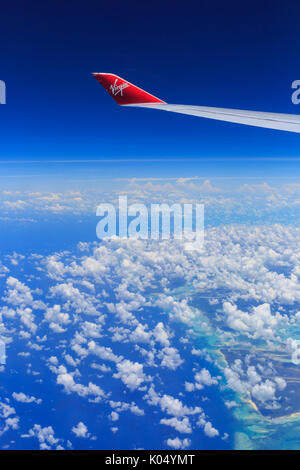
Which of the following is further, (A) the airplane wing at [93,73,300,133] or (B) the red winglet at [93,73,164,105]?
(B) the red winglet at [93,73,164,105]

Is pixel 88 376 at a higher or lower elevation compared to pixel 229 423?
higher

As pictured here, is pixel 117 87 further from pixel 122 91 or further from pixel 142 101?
pixel 142 101

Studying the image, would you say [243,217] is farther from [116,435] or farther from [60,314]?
[116,435]

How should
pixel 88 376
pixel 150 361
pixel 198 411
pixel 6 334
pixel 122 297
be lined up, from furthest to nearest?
pixel 122 297 → pixel 6 334 → pixel 150 361 → pixel 88 376 → pixel 198 411

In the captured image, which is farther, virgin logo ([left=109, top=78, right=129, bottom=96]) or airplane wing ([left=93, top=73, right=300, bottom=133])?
virgin logo ([left=109, top=78, right=129, bottom=96])

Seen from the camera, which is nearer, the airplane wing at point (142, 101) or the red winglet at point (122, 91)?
the airplane wing at point (142, 101)

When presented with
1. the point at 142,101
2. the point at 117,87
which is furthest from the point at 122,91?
the point at 142,101

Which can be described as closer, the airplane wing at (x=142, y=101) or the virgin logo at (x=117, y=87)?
the airplane wing at (x=142, y=101)

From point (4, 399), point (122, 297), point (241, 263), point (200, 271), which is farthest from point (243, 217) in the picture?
point (4, 399)
